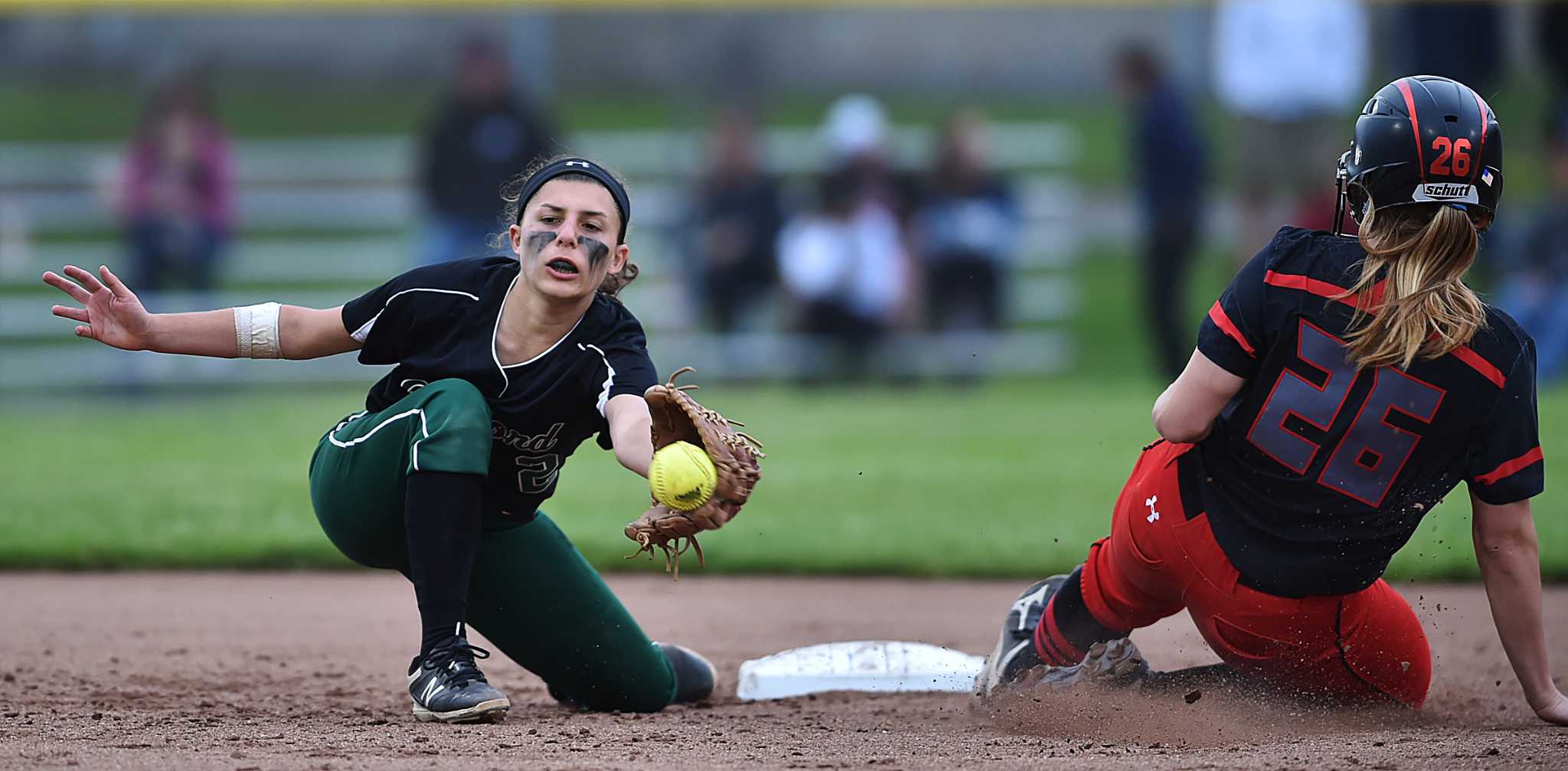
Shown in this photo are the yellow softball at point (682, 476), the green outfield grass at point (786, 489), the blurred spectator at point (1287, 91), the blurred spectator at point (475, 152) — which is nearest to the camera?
the yellow softball at point (682, 476)

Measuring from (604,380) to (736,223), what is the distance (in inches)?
317

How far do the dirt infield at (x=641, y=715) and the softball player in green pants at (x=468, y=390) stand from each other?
1.01ft

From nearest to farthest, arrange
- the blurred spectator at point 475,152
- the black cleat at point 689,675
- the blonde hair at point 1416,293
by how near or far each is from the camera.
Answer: the blonde hair at point 1416,293 < the black cleat at point 689,675 < the blurred spectator at point 475,152

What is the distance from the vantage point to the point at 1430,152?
311 cm

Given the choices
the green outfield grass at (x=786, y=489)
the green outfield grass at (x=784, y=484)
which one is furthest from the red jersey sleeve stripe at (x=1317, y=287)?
the green outfield grass at (x=784, y=484)

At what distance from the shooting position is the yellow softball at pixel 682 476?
3184 millimetres

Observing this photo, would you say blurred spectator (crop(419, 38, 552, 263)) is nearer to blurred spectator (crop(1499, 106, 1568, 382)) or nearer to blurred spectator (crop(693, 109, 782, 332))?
blurred spectator (crop(693, 109, 782, 332))

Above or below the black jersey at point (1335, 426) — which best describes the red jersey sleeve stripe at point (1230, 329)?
above

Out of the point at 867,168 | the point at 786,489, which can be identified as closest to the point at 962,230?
the point at 867,168

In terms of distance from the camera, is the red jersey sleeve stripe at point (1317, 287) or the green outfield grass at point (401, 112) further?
the green outfield grass at point (401, 112)

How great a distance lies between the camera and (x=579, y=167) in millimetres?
3596

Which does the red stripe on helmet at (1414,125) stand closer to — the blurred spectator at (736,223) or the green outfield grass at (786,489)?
the green outfield grass at (786,489)

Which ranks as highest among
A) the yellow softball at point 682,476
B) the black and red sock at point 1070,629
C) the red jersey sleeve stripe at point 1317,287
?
the red jersey sleeve stripe at point 1317,287

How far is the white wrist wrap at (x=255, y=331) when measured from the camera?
3.51 metres
